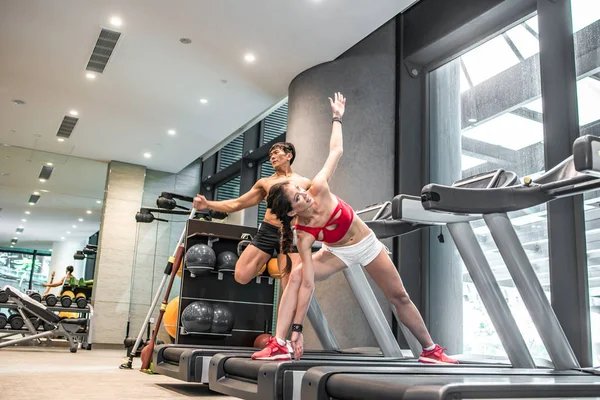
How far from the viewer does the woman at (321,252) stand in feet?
9.62

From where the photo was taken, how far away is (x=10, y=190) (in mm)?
10359

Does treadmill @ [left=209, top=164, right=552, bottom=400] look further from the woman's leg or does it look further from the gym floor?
the gym floor

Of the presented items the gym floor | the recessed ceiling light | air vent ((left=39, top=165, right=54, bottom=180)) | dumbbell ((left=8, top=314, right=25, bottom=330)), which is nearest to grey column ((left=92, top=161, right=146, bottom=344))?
air vent ((left=39, top=165, right=54, bottom=180))

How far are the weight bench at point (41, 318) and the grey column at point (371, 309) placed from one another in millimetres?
5568

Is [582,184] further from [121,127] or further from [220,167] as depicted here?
[220,167]

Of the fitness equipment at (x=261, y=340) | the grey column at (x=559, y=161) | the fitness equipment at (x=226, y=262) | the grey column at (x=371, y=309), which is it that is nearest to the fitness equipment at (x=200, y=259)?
the fitness equipment at (x=226, y=262)

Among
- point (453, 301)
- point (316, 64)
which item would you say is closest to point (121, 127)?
point (316, 64)

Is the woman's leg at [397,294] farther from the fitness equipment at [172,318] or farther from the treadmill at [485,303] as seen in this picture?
the fitness equipment at [172,318]

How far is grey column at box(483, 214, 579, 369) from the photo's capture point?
2.71 meters

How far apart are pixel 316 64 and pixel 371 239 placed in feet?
13.1

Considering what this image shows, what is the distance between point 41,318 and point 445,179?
6017 mm

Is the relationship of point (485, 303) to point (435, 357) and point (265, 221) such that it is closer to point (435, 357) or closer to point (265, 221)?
point (435, 357)

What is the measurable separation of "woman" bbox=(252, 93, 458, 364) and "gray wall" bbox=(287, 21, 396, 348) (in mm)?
2265

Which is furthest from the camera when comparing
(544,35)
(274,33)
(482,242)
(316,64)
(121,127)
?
(121,127)
